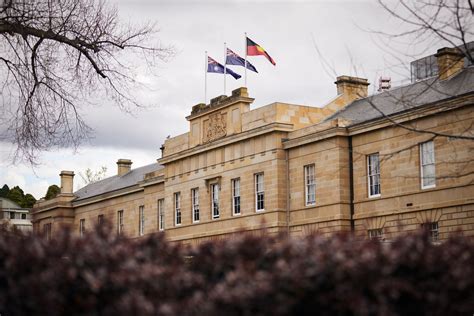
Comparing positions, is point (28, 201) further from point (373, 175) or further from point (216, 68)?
point (373, 175)

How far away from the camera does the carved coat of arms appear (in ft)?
141

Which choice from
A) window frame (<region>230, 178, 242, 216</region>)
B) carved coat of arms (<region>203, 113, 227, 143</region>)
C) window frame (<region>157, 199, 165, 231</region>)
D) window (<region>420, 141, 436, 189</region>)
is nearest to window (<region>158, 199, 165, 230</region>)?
window frame (<region>157, 199, 165, 231</region>)

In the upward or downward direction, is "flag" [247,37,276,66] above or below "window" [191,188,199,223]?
above

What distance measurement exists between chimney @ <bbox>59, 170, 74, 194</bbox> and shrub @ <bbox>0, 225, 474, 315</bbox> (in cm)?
6446

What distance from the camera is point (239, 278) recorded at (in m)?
6.46

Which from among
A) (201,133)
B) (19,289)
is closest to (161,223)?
(201,133)

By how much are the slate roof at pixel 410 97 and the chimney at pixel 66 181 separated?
118ft

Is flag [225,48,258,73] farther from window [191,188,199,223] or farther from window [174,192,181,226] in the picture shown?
window [174,192,181,226]

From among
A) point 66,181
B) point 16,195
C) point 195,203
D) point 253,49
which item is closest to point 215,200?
point 195,203

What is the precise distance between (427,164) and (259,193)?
1064cm

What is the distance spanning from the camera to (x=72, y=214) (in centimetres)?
6725

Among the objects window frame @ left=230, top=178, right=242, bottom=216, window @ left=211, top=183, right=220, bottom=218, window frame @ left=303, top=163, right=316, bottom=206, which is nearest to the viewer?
window frame @ left=303, top=163, right=316, bottom=206

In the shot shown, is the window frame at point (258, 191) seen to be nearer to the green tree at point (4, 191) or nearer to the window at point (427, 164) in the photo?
the window at point (427, 164)

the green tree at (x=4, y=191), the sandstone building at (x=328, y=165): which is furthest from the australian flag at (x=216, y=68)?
the green tree at (x=4, y=191)
